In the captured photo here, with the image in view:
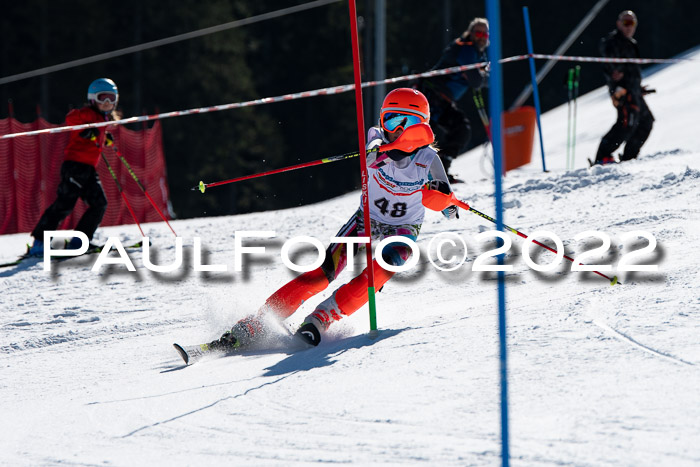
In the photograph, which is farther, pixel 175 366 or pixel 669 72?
pixel 669 72

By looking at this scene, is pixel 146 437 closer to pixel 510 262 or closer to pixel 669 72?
pixel 510 262

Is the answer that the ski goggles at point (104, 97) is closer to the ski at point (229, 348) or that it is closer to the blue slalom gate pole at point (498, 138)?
the ski at point (229, 348)

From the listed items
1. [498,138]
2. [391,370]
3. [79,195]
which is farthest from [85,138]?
[498,138]

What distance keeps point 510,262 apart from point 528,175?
4694 mm

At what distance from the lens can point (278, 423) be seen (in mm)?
3730

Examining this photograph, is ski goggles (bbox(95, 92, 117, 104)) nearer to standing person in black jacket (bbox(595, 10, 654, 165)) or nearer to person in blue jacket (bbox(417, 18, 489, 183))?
person in blue jacket (bbox(417, 18, 489, 183))

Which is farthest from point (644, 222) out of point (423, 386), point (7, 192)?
point (7, 192)

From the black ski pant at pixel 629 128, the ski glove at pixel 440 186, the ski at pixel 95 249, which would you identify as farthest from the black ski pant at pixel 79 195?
the black ski pant at pixel 629 128

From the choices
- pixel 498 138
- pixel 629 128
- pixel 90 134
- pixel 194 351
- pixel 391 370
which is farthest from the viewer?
pixel 629 128

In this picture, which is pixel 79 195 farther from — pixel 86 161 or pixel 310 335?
pixel 310 335

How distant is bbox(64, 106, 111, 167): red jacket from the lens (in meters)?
8.34

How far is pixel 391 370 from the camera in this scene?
420 cm

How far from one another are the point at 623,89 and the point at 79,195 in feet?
18.9

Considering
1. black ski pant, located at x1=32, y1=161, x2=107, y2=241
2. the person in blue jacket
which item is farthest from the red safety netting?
the person in blue jacket
